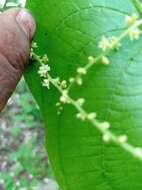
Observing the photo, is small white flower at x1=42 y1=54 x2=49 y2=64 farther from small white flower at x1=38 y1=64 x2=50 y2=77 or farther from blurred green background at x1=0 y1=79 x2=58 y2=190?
→ blurred green background at x1=0 y1=79 x2=58 y2=190

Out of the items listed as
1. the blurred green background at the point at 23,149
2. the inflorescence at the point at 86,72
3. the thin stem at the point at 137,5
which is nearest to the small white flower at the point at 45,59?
the inflorescence at the point at 86,72

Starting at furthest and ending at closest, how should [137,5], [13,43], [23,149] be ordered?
1. [23,149]
2. [13,43]
3. [137,5]

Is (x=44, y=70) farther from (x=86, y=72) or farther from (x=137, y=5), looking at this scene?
(x=137, y=5)

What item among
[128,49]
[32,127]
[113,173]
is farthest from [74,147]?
[32,127]

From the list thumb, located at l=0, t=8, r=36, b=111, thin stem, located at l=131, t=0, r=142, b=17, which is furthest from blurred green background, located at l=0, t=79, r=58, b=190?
thin stem, located at l=131, t=0, r=142, b=17

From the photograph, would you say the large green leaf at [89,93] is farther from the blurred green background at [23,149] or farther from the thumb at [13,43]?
the blurred green background at [23,149]

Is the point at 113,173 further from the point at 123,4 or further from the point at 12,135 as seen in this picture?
the point at 12,135

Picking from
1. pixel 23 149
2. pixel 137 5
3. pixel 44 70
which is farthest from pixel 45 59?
pixel 23 149
